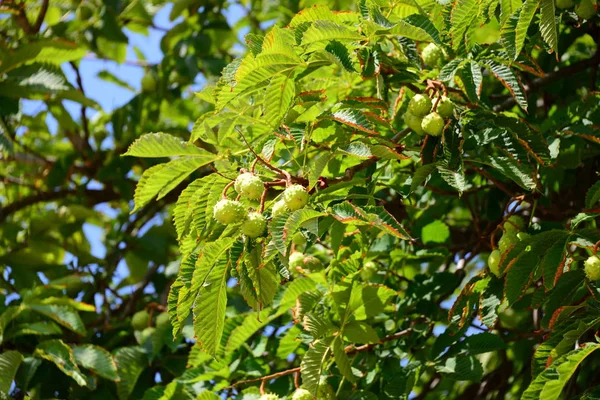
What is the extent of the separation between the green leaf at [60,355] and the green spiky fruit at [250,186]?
3.74ft

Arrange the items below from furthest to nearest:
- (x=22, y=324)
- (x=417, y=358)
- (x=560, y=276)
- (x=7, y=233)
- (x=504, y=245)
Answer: (x=7, y=233) < (x=22, y=324) < (x=417, y=358) < (x=504, y=245) < (x=560, y=276)

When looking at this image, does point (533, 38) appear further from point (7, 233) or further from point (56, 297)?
point (7, 233)

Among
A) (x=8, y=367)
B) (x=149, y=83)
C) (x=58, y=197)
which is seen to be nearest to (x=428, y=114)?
(x=8, y=367)

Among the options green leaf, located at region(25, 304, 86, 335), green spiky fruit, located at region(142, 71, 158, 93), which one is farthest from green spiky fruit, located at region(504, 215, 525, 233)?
green spiky fruit, located at region(142, 71, 158, 93)

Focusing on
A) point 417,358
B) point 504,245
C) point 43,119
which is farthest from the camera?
point 43,119

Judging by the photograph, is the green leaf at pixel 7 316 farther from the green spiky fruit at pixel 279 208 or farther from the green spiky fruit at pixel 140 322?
the green spiky fruit at pixel 279 208

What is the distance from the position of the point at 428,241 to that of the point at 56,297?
4.58ft

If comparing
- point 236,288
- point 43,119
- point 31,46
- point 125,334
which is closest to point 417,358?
point 236,288

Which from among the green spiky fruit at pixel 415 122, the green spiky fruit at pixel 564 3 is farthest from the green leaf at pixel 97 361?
the green spiky fruit at pixel 564 3

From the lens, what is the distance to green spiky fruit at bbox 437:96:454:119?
198 cm

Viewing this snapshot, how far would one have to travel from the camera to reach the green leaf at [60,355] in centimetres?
257

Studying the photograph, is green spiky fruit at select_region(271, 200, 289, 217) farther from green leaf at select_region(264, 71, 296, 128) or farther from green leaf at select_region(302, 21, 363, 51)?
green leaf at select_region(302, 21, 363, 51)

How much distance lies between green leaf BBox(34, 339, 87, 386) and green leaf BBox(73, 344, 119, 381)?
0.04 meters

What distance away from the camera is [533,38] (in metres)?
2.18
